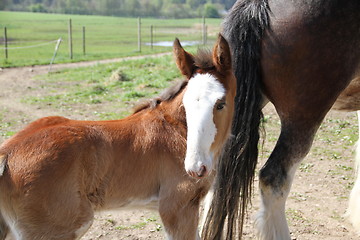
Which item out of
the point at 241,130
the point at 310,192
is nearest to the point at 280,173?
the point at 241,130

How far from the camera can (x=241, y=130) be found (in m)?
4.14

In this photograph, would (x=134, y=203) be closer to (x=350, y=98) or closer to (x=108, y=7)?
(x=350, y=98)

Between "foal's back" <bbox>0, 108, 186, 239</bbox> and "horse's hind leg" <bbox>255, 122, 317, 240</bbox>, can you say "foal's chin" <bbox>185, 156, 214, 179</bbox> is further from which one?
"horse's hind leg" <bbox>255, 122, 317, 240</bbox>

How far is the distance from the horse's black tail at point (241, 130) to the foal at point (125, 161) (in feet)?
2.07

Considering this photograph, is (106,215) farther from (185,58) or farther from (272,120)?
(272,120)

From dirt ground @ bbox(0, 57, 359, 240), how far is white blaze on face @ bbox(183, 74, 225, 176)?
53.1 inches

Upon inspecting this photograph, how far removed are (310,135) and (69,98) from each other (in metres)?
8.10

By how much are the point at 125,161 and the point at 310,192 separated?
3.30m

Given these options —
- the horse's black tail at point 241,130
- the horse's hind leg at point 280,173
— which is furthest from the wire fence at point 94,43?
the horse's hind leg at point 280,173

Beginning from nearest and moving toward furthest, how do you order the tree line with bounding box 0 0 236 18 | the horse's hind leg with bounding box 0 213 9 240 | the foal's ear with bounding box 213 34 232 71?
1. the horse's hind leg with bounding box 0 213 9 240
2. the foal's ear with bounding box 213 34 232 71
3. the tree line with bounding box 0 0 236 18

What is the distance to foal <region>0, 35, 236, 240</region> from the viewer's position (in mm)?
3053

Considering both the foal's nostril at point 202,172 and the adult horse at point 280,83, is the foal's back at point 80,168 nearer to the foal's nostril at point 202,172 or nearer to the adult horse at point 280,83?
the foal's nostril at point 202,172

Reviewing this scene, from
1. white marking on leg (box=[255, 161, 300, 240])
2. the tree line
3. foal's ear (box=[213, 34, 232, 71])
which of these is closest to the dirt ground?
white marking on leg (box=[255, 161, 300, 240])

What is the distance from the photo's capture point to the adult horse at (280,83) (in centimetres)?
393
